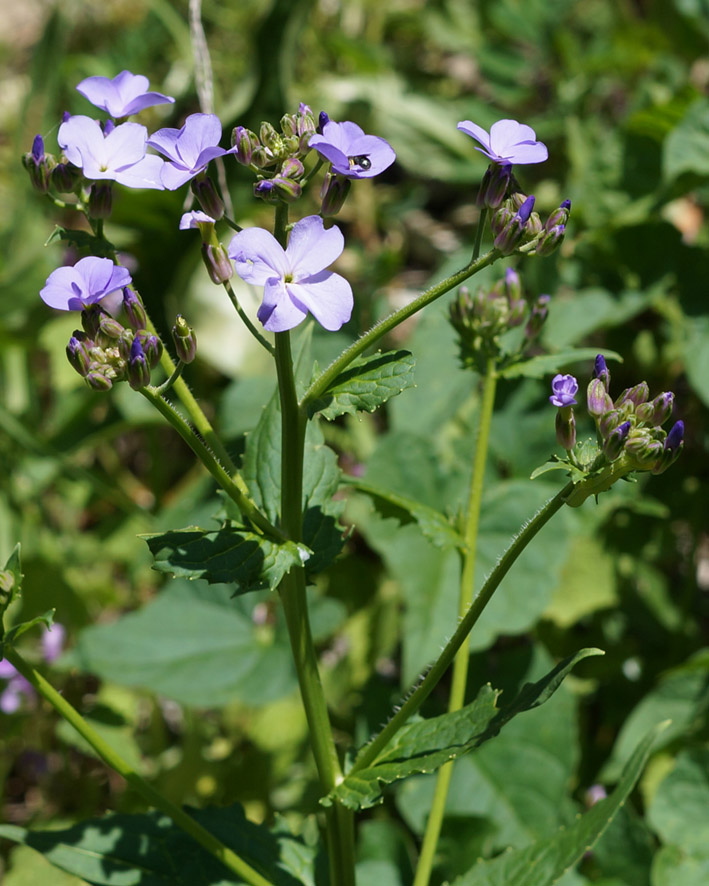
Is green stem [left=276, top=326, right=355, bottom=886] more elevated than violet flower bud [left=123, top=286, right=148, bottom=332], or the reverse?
violet flower bud [left=123, top=286, right=148, bottom=332]

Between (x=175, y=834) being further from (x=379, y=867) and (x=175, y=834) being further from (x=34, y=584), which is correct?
(x=34, y=584)

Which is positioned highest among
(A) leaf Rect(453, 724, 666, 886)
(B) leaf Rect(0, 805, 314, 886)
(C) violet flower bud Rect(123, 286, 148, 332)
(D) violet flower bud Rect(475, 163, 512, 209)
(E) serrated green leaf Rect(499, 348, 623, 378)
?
(D) violet flower bud Rect(475, 163, 512, 209)

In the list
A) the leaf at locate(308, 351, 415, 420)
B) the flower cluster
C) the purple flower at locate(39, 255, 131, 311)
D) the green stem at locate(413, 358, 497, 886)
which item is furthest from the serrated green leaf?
the purple flower at locate(39, 255, 131, 311)

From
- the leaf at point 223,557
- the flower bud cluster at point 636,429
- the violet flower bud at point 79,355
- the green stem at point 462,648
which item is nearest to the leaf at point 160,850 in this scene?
the green stem at point 462,648

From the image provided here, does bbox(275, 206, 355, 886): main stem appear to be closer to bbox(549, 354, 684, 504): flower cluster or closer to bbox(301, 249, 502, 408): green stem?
bbox(301, 249, 502, 408): green stem

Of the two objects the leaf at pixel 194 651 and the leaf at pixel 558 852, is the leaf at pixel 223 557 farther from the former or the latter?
the leaf at pixel 194 651

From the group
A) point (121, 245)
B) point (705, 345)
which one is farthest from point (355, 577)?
point (121, 245)
